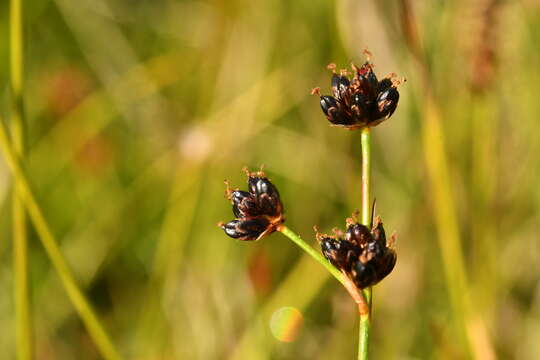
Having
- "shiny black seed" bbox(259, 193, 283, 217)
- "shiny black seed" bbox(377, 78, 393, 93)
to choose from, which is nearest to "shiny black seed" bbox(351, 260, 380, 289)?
"shiny black seed" bbox(259, 193, 283, 217)

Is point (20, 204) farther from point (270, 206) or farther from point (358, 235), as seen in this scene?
point (358, 235)

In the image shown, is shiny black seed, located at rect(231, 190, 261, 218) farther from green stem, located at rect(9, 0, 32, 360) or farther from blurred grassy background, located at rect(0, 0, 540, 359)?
blurred grassy background, located at rect(0, 0, 540, 359)

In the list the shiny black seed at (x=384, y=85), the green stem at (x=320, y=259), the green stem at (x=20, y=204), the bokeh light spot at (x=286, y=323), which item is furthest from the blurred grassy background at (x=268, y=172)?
the green stem at (x=320, y=259)

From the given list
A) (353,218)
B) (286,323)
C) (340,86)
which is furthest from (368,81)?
(286,323)

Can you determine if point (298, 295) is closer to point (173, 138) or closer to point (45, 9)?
point (173, 138)

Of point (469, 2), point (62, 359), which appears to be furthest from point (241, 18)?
point (62, 359)

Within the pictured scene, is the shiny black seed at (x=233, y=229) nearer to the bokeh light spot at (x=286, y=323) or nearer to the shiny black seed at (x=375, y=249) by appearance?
the shiny black seed at (x=375, y=249)
